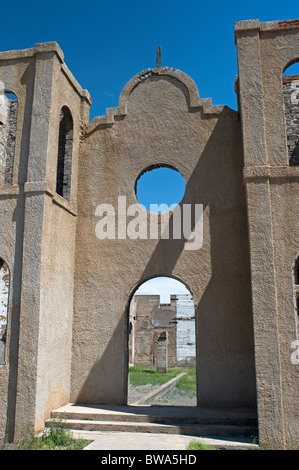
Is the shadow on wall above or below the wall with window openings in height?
below

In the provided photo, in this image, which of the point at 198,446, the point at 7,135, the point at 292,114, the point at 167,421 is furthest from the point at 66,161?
the point at 198,446

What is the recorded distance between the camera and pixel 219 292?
8.29m

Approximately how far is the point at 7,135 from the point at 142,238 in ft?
14.3

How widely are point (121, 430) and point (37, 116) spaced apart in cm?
572

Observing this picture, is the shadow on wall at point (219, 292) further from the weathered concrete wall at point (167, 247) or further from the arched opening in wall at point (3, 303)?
the arched opening in wall at point (3, 303)

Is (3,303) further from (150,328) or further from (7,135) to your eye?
(150,328)

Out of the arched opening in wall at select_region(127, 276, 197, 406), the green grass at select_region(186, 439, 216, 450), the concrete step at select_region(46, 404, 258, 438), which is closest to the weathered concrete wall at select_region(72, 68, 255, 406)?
the concrete step at select_region(46, 404, 258, 438)

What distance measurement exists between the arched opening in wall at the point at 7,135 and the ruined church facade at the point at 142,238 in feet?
0.18

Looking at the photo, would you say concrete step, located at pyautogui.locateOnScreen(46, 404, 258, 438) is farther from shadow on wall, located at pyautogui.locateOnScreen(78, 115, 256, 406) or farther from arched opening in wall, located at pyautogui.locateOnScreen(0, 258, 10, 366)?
arched opening in wall, located at pyautogui.locateOnScreen(0, 258, 10, 366)

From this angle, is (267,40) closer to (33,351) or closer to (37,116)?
(37,116)

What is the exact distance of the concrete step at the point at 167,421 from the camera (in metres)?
6.80

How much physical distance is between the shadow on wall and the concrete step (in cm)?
61

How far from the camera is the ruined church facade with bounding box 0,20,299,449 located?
6934 millimetres

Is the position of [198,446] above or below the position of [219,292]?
below
